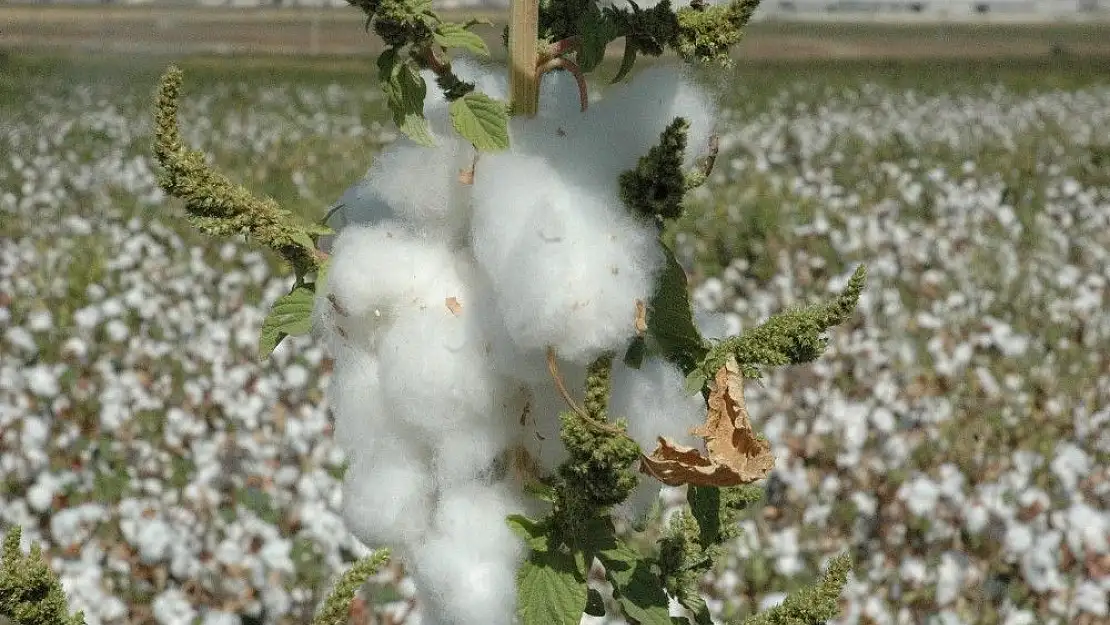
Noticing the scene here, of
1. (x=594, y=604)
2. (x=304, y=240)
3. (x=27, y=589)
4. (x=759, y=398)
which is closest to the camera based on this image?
(x=27, y=589)

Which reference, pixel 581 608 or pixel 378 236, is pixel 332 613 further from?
pixel 378 236

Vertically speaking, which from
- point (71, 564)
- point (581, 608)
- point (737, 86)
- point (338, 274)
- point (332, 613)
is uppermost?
point (338, 274)

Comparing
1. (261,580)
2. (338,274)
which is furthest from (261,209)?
(261,580)

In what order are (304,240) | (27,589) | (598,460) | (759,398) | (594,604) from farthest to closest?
(759,398)
(594,604)
(304,240)
(27,589)
(598,460)

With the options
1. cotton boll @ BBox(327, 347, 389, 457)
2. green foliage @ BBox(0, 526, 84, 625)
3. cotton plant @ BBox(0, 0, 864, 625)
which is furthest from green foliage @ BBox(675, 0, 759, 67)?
green foliage @ BBox(0, 526, 84, 625)

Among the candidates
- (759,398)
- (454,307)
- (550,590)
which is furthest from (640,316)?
(759,398)

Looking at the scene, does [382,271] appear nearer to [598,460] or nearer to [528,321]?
[528,321]

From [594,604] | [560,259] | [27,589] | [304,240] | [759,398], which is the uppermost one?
[560,259]
